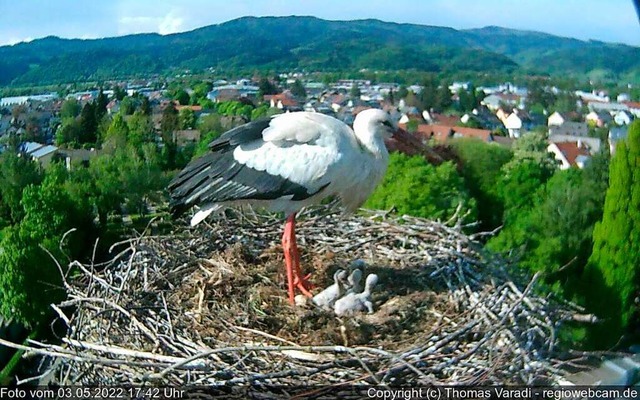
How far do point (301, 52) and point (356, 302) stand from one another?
85829mm

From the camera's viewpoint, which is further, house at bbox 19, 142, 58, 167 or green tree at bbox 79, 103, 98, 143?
green tree at bbox 79, 103, 98, 143

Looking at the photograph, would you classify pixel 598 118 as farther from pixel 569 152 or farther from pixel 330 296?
pixel 330 296

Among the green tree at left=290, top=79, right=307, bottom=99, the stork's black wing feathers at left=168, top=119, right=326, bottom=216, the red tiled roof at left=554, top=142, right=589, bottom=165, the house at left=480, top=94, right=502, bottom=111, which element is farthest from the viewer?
the house at left=480, top=94, right=502, bottom=111

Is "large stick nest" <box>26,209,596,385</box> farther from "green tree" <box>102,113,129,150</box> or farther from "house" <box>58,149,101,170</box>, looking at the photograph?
"house" <box>58,149,101,170</box>

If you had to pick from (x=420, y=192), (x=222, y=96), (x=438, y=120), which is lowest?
(x=438, y=120)

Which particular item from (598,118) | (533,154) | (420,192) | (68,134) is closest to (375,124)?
(420,192)

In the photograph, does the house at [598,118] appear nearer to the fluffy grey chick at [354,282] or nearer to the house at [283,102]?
the house at [283,102]

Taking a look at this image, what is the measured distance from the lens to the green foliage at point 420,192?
29.8ft

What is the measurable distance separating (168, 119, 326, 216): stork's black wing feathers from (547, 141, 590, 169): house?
21784 mm

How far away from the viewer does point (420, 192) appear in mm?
9242

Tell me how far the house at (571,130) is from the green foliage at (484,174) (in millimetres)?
17991

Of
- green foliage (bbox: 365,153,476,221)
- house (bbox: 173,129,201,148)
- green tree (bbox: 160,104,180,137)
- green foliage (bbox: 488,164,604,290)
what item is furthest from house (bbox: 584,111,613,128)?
green foliage (bbox: 365,153,476,221)

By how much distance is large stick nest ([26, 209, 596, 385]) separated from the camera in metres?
2.59

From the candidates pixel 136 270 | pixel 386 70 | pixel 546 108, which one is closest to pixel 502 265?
pixel 136 270
